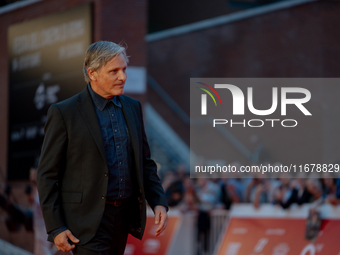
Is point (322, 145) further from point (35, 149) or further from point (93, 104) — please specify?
point (93, 104)

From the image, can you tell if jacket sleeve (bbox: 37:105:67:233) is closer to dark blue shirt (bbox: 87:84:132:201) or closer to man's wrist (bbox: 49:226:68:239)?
man's wrist (bbox: 49:226:68:239)

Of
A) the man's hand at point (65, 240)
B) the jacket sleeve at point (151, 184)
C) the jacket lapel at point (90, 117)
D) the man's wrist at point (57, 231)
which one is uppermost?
the jacket lapel at point (90, 117)

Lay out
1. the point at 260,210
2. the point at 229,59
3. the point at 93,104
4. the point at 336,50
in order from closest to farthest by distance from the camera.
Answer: the point at 93,104, the point at 260,210, the point at 336,50, the point at 229,59

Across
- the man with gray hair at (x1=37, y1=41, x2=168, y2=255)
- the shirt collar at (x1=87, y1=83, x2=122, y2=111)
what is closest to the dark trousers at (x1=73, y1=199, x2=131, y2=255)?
the man with gray hair at (x1=37, y1=41, x2=168, y2=255)

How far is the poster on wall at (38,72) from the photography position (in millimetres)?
7809

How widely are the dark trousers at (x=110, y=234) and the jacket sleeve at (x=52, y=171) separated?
0.18 meters

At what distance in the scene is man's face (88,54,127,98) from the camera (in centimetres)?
287

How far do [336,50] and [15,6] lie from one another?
1077cm

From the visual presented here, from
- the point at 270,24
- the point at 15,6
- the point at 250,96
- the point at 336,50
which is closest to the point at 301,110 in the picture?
the point at 250,96

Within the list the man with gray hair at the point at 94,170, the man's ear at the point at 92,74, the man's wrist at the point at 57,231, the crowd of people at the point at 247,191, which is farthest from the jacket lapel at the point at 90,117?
the crowd of people at the point at 247,191

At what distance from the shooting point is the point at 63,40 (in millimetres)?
7969

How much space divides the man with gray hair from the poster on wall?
463 cm

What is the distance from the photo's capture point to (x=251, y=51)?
739 inches

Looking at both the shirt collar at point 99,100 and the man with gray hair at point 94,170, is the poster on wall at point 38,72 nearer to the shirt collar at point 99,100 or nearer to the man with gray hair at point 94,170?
the shirt collar at point 99,100
